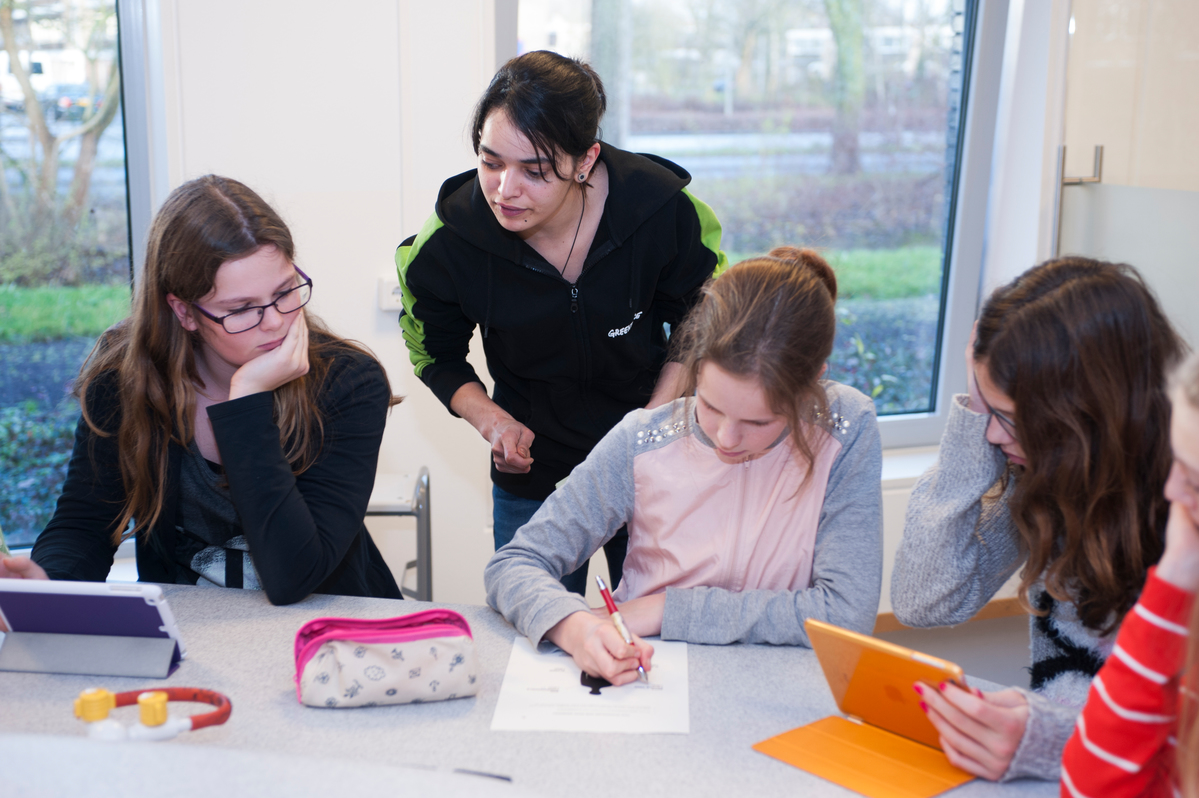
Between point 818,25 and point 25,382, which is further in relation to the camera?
point 818,25

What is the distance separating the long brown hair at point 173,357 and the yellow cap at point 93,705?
1.52 feet

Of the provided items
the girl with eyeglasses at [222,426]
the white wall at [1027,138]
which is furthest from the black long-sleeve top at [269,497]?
the white wall at [1027,138]

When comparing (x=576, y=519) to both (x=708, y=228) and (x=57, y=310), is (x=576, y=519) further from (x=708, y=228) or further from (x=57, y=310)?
(x=57, y=310)

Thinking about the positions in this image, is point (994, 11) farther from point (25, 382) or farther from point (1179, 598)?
point (25, 382)

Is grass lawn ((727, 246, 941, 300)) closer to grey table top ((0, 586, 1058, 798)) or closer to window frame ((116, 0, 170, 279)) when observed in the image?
window frame ((116, 0, 170, 279))

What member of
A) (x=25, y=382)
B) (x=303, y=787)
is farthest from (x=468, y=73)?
(x=303, y=787)

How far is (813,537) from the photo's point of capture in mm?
1327

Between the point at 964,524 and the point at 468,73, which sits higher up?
the point at 468,73

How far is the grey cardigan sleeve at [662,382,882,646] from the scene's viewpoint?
1.22 meters

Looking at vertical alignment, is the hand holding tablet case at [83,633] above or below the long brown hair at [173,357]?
below

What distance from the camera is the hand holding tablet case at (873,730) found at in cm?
93

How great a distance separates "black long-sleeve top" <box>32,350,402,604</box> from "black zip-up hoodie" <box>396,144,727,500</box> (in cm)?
30

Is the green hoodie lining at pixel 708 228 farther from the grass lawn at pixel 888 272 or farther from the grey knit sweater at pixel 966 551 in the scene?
the grass lawn at pixel 888 272

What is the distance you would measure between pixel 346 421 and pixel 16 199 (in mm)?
1406
